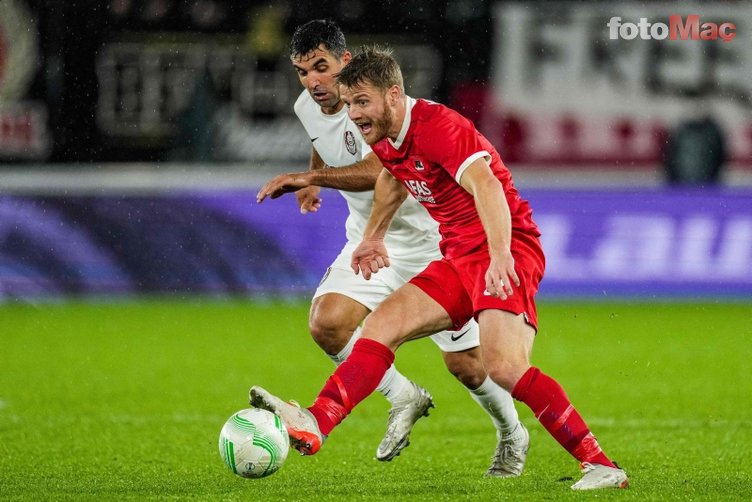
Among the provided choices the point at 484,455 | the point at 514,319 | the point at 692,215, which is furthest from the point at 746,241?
the point at 514,319

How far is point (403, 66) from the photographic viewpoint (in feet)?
51.4

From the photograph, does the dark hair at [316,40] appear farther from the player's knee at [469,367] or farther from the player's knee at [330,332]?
the player's knee at [469,367]

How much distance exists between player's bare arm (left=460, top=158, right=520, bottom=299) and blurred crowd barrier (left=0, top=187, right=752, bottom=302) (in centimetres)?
846

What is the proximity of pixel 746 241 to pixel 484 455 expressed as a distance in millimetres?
7614

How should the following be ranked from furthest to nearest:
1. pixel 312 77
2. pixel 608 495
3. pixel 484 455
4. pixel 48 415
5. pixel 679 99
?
pixel 679 99
pixel 48 415
pixel 484 455
pixel 312 77
pixel 608 495

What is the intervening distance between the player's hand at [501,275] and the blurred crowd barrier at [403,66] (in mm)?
10312

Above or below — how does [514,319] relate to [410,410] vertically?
above

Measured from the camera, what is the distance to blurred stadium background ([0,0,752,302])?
13.8 meters

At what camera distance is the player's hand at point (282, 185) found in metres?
5.54

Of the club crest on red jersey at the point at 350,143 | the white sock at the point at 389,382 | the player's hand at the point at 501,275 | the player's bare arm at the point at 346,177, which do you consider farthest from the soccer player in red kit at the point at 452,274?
the club crest on red jersey at the point at 350,143

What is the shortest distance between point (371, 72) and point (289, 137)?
10232 mm

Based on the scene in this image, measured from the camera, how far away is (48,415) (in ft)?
25.5

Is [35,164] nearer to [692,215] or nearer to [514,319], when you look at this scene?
[692,215]

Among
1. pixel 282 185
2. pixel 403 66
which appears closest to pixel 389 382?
pixel 282 185
